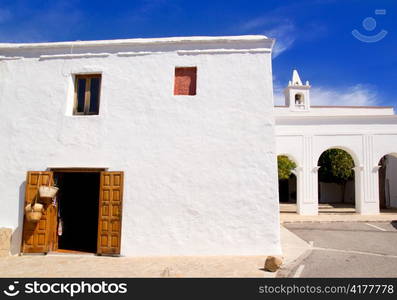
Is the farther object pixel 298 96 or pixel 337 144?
pixel 298 96

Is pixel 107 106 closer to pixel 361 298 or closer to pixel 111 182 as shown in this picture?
pixel 111 182

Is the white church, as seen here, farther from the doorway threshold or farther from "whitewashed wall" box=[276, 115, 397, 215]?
"whitewashed wall" box=[276, 115, 397, 215]

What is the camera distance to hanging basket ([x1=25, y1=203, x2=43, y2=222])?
7.54 metres

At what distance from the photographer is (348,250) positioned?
861cm

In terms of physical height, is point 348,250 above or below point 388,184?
below

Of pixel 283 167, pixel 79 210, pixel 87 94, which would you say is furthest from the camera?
pixel 283 167

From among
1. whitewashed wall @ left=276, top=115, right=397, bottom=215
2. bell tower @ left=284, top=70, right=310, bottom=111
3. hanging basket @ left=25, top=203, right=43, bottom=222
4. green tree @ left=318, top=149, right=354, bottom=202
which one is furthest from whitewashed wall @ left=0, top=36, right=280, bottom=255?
bell tower @ left=284, top=70, right=310, bottom=111

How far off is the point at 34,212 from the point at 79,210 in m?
3.95

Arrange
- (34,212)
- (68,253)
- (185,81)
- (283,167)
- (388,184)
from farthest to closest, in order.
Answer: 1. (283,167)
2. (388,184)
3. (185,81)
4. (68,253)
5. (34,212)

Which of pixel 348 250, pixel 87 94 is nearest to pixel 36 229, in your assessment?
pixel 87 94

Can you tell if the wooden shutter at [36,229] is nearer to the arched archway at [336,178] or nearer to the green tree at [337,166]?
the arched archway at [336,178]

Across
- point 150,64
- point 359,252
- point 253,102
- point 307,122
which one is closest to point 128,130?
point 150,64

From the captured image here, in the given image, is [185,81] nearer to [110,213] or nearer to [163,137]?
[163,137]

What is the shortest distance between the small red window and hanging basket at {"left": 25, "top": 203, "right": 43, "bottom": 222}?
13.6ft
